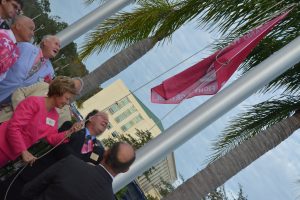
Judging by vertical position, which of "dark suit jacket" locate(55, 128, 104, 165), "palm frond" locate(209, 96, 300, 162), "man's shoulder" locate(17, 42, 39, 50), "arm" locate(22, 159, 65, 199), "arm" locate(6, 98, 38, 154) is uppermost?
"man's shoulder" locate(17, 42, 39, 50)

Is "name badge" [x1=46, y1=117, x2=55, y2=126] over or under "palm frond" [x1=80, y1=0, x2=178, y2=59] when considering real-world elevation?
under

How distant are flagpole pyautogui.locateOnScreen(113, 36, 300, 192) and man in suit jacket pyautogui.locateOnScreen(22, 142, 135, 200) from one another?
4.94 feet

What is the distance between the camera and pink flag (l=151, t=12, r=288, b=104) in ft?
19.4

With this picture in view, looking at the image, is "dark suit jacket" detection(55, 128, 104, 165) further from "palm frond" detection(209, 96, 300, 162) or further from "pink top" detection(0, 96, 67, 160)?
"palm frond" detection(209, 96, 300, 162)

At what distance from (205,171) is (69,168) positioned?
3.56 metres

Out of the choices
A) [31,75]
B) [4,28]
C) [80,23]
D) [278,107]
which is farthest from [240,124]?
[4,28]

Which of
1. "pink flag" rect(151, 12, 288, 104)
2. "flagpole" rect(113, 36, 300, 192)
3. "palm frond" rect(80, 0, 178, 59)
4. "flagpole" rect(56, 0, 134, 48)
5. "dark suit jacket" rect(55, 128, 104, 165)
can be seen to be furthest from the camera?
"palm frond" rect(80, 0, 178, 59)

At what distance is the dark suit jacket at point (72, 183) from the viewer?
3.62 meters

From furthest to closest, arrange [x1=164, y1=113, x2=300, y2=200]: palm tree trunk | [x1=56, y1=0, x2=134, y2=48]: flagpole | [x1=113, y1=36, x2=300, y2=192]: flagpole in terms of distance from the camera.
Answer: [x1=56, y1=0, x2=134, y2=48]: flagpole, [x1=164, y1=113, x2=300, y2=200]: palm tree trunk, [x1=113, y1=36, x2=300, y2=192]: flagpole

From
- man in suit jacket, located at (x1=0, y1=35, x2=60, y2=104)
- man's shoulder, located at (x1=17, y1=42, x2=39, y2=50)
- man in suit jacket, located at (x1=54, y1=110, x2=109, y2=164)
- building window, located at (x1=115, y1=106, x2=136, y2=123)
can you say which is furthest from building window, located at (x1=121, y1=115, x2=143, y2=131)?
man in suit jacket, located at (x1=54, y1=110, x2=109, y2=164)

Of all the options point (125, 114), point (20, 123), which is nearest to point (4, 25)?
point (20, 123)

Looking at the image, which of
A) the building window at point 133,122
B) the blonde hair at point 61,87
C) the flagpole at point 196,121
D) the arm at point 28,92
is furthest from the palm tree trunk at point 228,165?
the building window at point 133,122

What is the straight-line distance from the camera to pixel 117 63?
34.6 feet

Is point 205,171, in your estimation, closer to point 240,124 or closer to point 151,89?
point 151,89
